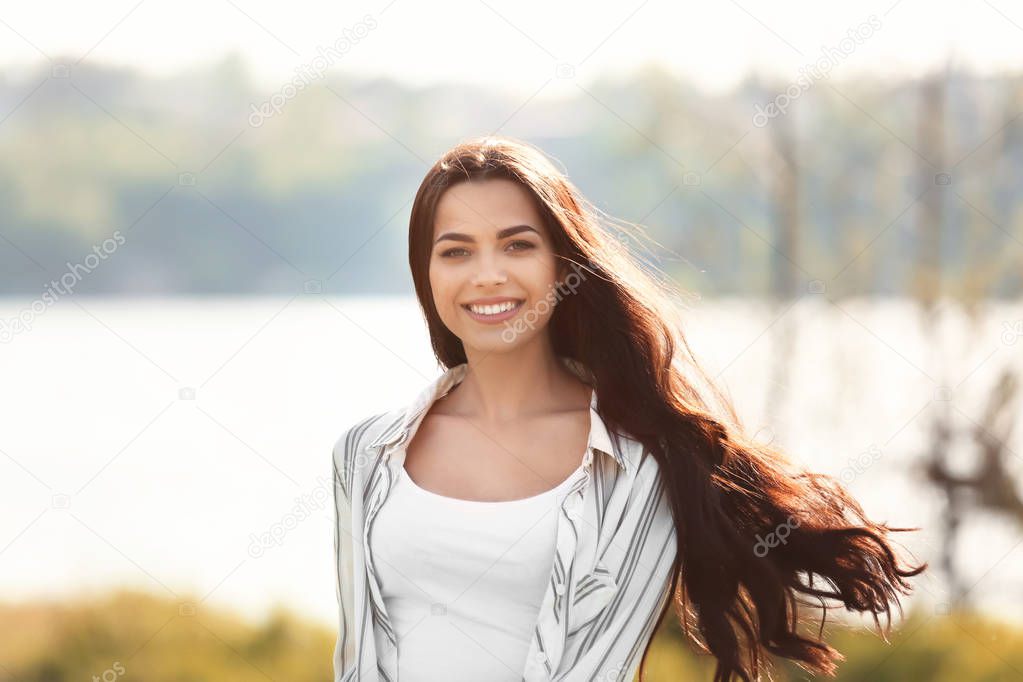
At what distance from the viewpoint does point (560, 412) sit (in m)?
2.71

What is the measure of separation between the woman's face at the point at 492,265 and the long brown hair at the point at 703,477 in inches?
1.5

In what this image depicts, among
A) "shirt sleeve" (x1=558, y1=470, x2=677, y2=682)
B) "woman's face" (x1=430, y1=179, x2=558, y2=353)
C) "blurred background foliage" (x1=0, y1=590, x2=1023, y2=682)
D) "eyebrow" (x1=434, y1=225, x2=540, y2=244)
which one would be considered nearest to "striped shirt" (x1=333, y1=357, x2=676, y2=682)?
"shirt sleeve" (x1=558, y1=470, x2=677, y2=682)

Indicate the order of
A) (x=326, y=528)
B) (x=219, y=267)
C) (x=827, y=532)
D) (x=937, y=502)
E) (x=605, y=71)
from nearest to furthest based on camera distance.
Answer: (x=827, y=532) < (x=937, y=502) < (x=605, y=71) < (x=326, y=528) < (x=219, y=267)

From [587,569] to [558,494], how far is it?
0.59 ft

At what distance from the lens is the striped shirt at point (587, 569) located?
7.79 ft

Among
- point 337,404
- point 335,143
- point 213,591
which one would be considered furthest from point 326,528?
point 335,143

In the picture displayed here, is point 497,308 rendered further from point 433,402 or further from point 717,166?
point 717,166

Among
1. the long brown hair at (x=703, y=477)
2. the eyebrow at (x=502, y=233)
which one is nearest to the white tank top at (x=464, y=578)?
the long brown hair at (x=703, y=477)

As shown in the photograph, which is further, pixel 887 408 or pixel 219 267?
pixel 219 267

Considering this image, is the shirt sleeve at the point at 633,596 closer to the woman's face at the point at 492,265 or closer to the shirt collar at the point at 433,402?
the shirt collar at the point at 433,402

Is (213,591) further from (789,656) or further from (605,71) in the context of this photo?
(605,71)

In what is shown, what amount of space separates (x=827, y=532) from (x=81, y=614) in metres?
3.43

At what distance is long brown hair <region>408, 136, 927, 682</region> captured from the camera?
2521mm

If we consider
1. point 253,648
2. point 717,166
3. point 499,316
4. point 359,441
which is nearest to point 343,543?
point 359,441
